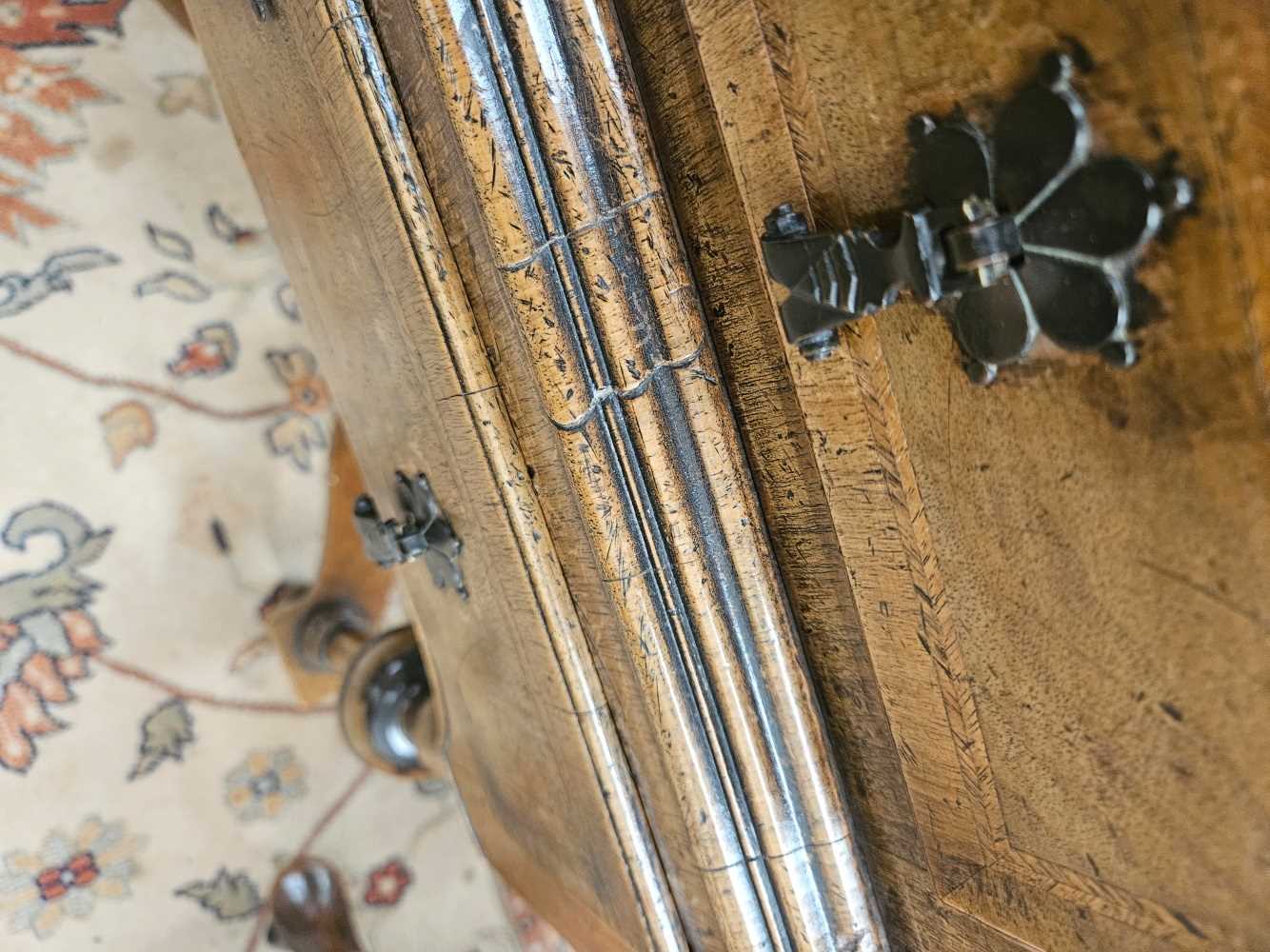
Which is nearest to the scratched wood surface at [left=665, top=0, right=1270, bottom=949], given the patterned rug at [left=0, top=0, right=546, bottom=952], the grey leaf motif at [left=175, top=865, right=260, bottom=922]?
the patterned rug at [left=0, top=0, right=546, bottom=952]

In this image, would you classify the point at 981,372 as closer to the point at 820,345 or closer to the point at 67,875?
the point at 820,345

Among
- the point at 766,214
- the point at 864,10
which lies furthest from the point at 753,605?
the point at 864,10

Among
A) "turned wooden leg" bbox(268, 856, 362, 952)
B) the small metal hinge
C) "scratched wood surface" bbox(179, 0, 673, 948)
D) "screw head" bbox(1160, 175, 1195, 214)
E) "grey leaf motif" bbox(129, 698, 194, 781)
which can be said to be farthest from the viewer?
"grey leaf motif" bbox(129, 698, 194, 781)

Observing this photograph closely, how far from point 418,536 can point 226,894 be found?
116cm

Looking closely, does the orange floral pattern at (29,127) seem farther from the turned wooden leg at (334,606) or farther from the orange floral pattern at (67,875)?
the orange floral pattern at (67,875)

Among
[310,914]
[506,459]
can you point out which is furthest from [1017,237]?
[310,914]

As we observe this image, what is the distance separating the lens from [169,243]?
160 centimetres

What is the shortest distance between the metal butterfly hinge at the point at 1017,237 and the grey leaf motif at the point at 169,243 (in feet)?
4.74

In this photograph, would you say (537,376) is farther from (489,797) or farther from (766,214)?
(489,797)

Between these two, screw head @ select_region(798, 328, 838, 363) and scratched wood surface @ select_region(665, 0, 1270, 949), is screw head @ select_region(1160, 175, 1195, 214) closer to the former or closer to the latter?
scratched wood surface @ select_region(665, 0, 1270, 949)

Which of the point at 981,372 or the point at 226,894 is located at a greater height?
the point at 981,372

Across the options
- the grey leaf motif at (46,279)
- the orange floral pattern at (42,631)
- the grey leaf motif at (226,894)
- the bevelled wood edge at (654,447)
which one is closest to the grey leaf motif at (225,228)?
the grey leaf motif at (46,279)

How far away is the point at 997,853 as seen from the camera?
1.95 feet

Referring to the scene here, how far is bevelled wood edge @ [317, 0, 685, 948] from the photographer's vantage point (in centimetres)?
61
